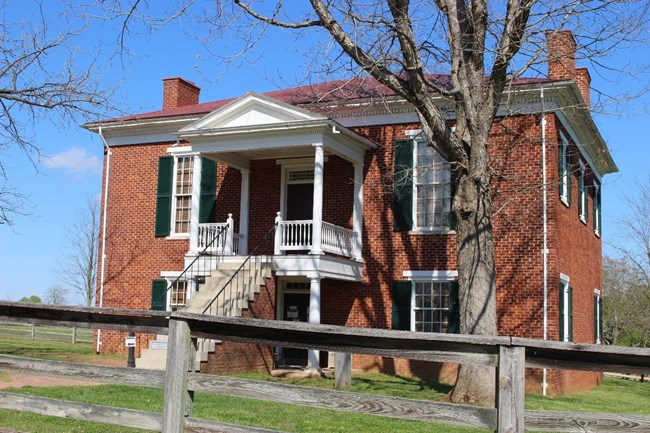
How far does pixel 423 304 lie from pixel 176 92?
11.3 meters

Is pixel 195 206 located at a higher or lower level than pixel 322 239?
higher

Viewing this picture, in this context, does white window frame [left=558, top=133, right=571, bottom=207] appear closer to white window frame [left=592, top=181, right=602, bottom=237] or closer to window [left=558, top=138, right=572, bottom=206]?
window [left=558, top=138, right=572, bottom=206]

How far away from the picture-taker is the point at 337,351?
5.31m

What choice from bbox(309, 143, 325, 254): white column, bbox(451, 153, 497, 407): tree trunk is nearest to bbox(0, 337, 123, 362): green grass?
bbox(309, 143, 325, 254): white column

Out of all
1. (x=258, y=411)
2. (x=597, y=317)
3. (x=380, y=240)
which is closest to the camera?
(x=258, y=411)

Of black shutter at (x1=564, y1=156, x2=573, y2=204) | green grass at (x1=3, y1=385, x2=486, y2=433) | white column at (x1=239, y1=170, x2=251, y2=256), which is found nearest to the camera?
green grass at (x1=3, y1=385, x2=486, y2=433)

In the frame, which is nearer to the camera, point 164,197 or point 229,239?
point 229,239

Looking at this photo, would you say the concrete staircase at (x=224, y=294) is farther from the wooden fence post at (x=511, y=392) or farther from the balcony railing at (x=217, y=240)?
the wooden fence post at (x=511, y=392)

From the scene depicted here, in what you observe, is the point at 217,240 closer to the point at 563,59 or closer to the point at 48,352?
the point at 48,352

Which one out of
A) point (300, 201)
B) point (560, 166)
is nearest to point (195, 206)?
point (300, 201)

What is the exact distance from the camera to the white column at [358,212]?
62.8 feet

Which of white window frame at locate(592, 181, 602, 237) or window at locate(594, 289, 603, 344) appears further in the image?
white window frame at locate(592, 181, 602, 237)

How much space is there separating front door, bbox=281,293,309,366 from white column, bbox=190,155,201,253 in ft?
8.93

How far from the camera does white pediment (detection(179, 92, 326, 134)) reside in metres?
18.0
